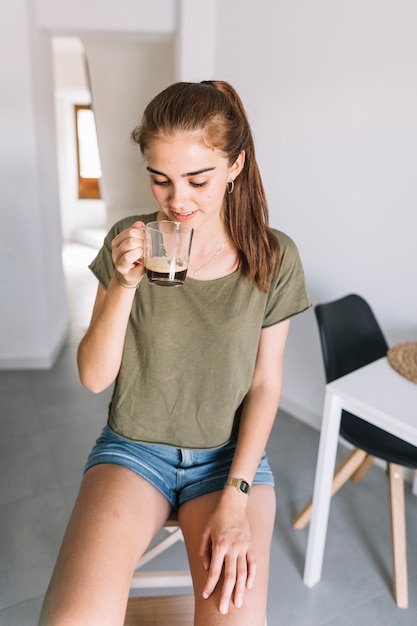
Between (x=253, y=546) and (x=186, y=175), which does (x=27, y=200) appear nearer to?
(x=186, y=175)

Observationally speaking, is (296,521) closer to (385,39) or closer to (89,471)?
(89,471)

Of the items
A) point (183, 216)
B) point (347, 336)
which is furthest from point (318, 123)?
point (183, 216)

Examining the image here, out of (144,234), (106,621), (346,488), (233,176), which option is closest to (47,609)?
(106,621)

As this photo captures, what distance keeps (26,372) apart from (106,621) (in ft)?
7.49

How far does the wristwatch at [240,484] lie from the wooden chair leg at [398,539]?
2.45 feet

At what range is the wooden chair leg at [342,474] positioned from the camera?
175cm

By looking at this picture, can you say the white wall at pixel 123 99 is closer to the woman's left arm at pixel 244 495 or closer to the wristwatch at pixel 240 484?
the woman's left arm at pixel 244 495

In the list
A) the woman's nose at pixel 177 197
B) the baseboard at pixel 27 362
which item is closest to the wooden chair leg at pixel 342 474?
the woman's nose at pixel 177 197

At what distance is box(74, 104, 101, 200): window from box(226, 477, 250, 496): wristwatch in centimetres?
646

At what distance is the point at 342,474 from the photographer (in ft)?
5.84

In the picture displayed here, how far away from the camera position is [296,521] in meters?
1.83

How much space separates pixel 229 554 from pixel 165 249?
22.5 inches

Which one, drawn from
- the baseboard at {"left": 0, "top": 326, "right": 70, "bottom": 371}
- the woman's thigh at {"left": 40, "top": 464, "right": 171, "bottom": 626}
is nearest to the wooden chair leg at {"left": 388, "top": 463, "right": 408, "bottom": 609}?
the woman's thigh at {"left": 40, "top": 464, "right": 171, "bottom": 626}

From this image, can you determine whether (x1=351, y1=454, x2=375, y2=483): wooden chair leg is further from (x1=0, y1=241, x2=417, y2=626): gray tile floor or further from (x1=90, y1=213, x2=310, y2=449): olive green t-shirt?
(x1=90, y1=213, x2=310, y2=449): olive green t-shirt
